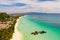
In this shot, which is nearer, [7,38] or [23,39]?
[7,38]

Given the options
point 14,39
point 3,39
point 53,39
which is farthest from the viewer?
point 53,39

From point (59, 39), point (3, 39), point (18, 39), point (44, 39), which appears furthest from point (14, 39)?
point (59, 39)

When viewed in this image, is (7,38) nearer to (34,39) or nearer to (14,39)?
(14,39)

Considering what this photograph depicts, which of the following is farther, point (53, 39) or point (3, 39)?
point (53, 39)

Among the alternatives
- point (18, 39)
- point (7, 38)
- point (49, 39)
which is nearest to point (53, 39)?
point (49, 39)

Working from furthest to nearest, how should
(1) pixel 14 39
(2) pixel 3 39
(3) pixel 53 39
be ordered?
(3) pixel 53 39 → (1) pixel 14 39 → (2) pixel 3 39

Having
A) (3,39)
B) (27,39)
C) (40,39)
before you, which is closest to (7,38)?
(3,39)

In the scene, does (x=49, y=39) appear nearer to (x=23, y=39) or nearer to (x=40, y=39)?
(x=40, y=39)
